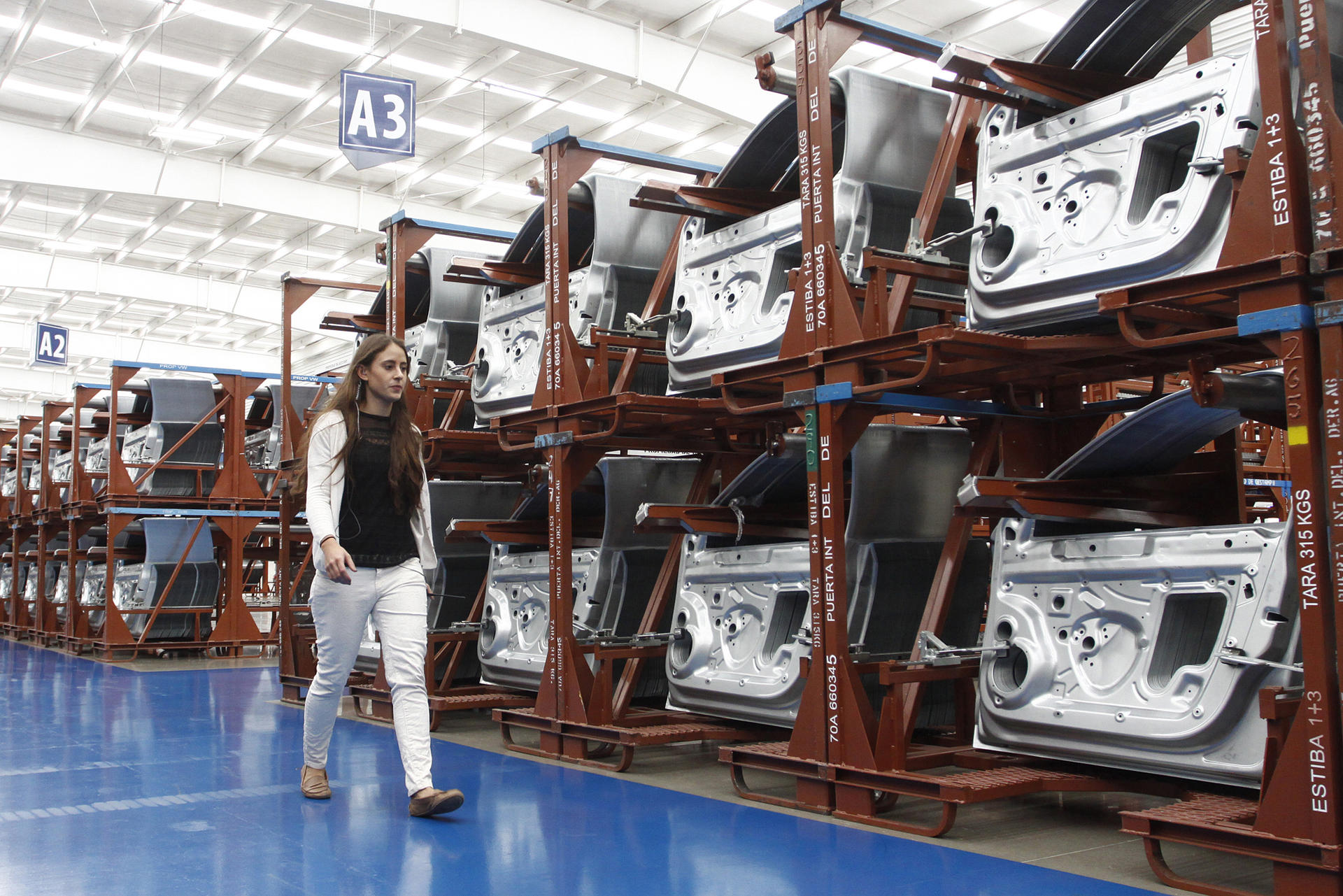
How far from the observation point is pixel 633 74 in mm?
14508

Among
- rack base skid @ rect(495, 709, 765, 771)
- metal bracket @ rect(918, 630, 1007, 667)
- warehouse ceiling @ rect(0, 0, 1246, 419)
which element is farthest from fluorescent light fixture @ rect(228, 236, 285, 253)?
metal bracket @ rect(918, 630, 1007, 667)

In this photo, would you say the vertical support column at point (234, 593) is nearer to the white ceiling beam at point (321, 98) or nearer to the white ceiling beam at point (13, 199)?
the white ceiling beam at point (321, 98)

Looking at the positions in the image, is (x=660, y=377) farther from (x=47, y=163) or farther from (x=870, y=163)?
(x=47, y=163)

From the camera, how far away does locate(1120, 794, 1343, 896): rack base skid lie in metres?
3.67

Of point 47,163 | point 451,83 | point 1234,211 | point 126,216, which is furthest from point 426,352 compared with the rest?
point 126,216

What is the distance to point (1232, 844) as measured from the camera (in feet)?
12.7

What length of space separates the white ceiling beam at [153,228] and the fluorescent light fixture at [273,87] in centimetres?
501

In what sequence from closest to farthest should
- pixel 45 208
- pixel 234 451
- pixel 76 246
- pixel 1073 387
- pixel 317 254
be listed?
pixel 1073 387 < pixel 234 451 < pixel 45 208 < pixel 76 246 < pixel 317 254

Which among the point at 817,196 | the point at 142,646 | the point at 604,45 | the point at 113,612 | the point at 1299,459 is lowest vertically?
the point at 142,646

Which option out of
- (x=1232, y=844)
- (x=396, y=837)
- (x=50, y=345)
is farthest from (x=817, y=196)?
(x=50, y=345)

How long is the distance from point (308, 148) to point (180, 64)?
302 centimetres

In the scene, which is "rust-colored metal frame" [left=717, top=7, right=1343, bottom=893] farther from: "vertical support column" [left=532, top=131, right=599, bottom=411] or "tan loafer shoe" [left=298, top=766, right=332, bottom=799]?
"tan loafer shoe" [left=298, top=766, right=332, bottom=799]

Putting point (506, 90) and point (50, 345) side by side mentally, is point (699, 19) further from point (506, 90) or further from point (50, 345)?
point (50, 345)

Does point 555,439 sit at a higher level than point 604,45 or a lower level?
lower
